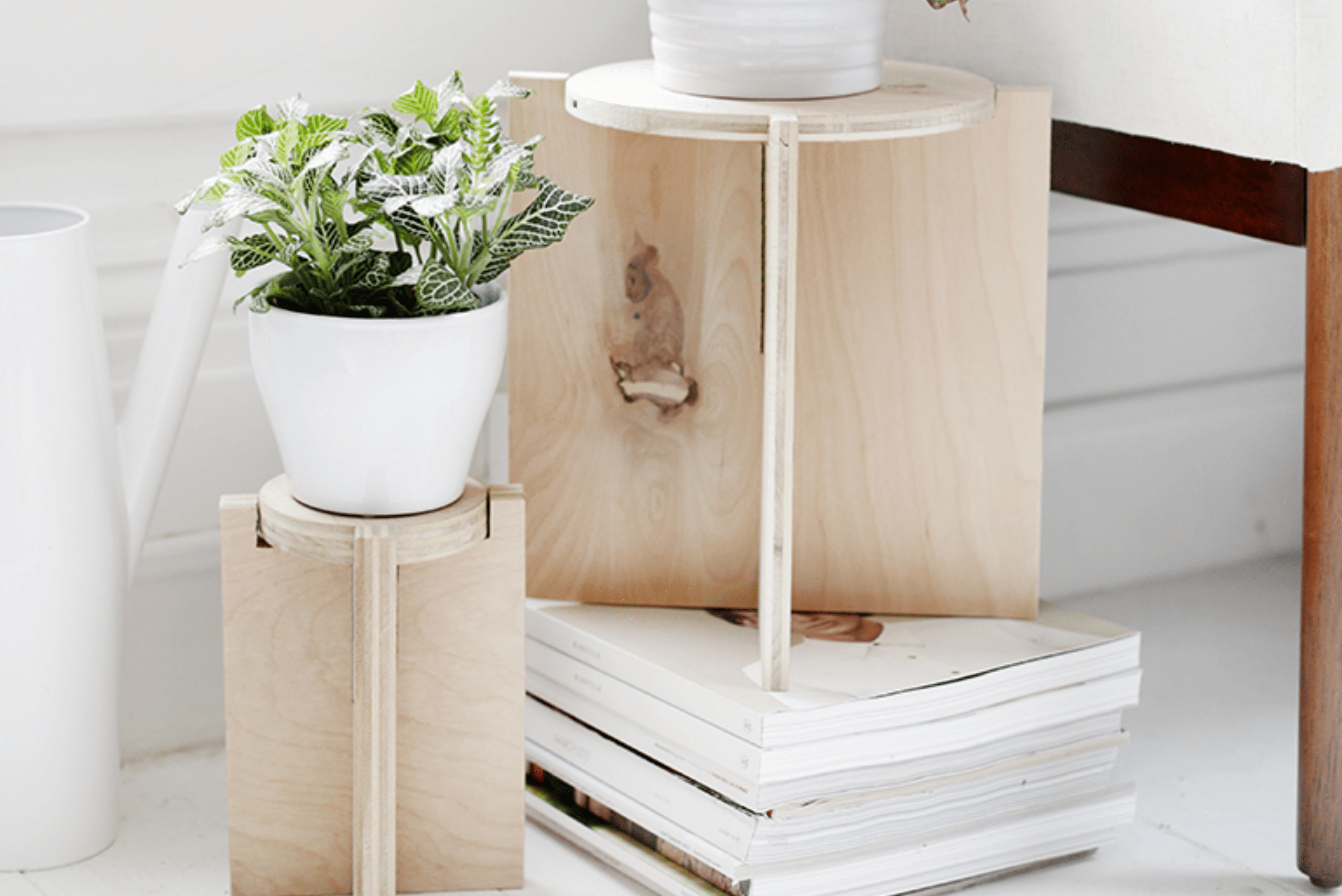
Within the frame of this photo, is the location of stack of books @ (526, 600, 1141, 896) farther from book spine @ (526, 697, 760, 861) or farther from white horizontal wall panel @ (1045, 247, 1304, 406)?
white horizontal wall panel @ (1045, 247, 1304, 406)

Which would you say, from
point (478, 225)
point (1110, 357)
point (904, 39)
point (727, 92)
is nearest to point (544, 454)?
point (478, 225)

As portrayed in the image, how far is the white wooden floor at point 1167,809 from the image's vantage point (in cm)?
96

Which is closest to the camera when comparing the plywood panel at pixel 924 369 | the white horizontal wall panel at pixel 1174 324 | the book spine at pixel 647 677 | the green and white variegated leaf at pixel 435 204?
the green and white variegated leaf at pixel 435 204

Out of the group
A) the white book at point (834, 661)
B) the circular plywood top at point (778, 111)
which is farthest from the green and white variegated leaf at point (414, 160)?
the white book at point (834, 661)

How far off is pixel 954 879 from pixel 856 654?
146mm

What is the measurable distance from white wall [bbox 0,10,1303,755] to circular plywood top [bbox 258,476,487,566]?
0.90ft

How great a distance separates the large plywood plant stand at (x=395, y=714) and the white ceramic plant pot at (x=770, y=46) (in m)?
0.26

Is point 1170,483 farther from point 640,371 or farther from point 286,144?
point 286,144

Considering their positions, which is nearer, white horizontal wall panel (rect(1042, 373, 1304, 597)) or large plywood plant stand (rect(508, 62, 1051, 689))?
large plywood plant stand (rect(508, 62, 1051, 689))

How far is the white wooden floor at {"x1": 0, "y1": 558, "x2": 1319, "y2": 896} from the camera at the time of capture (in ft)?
3.14

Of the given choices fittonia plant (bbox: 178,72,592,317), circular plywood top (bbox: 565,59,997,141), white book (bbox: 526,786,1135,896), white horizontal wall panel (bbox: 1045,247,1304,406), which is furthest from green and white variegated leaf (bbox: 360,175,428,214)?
white horizontal wall panel (bbox: 1045,247,1304,406)

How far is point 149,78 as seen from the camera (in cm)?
104

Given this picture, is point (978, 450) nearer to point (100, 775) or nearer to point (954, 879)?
point (954, 879)

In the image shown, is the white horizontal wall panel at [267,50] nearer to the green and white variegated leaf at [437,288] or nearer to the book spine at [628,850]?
the green and white variegated leaf at [437,288]
